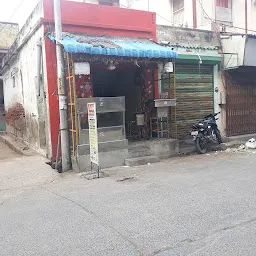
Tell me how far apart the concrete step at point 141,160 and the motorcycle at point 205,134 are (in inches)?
72.9

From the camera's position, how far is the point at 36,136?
10.7 metres

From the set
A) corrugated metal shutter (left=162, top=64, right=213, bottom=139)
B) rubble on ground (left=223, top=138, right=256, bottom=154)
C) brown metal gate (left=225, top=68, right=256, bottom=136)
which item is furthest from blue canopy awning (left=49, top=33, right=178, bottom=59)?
brown metal gate (left=225, top=68, right=256, bottom=136)

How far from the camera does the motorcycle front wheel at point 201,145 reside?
10539 millimetres

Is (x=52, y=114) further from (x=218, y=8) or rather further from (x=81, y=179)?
(x=218, y=8)

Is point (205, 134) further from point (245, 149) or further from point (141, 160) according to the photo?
point (141, 160)

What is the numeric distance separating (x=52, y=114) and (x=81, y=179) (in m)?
2.35

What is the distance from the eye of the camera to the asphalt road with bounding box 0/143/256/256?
12.9ft

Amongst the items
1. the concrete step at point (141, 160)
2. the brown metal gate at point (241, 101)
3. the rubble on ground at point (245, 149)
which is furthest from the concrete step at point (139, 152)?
the brown metal gate at point (241, 101)

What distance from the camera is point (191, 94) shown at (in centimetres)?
1181

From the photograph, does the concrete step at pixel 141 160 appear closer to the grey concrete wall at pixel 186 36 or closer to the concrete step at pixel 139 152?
the concrete step at pixel 139 152

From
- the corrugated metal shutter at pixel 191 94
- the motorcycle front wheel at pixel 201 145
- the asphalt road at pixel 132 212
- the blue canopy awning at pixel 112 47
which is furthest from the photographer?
the corrugated metal shutter at pixel 191 94

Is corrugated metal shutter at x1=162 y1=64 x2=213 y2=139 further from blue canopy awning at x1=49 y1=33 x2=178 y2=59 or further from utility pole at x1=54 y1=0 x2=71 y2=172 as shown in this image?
utility pole at x1=54 y1=0 x2=71 y2=172

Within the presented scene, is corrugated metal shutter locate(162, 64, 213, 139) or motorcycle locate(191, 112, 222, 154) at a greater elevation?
corrugated metal shutter locate(162, 64, 213, 139)

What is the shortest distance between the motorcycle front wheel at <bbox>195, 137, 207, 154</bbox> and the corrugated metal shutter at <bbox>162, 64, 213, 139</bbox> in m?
1.20
